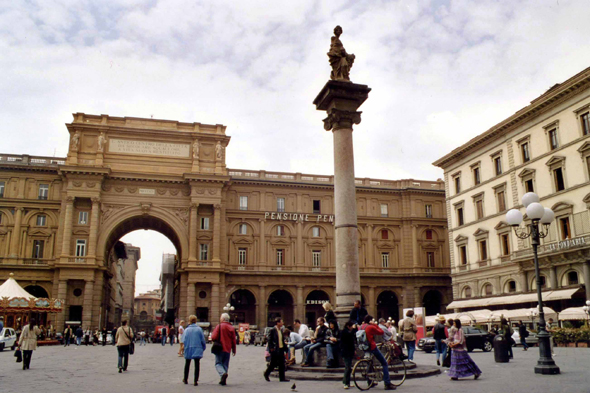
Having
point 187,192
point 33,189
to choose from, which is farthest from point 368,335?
point 33,189

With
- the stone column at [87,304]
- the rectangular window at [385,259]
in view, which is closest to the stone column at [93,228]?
the stone column at [87,304]

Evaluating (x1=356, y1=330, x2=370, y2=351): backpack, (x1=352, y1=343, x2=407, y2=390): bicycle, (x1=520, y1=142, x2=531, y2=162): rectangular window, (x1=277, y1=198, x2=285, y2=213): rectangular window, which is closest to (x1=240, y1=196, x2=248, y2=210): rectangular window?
(x1=277, y1=198, x2=285, y2=213): rectangular window

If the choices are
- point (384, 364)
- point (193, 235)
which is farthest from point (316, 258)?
point (384, 364)

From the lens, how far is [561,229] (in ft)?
123

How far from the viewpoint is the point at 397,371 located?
1394 cm

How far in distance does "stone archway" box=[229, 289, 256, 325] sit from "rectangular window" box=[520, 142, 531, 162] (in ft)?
97.6

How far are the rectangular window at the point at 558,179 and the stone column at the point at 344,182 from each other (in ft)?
85.1

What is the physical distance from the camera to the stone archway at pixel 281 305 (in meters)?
58.3

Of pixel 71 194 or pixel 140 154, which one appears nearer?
pixel 71 194

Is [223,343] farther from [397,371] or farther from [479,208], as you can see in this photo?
[479,208]

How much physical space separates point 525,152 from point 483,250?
9362 millimetres

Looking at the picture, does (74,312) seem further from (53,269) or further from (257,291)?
(257,291)

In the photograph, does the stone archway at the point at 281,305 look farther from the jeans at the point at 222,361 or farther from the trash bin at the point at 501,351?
the jeans at the point at 222,361

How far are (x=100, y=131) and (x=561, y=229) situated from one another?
134 feet
